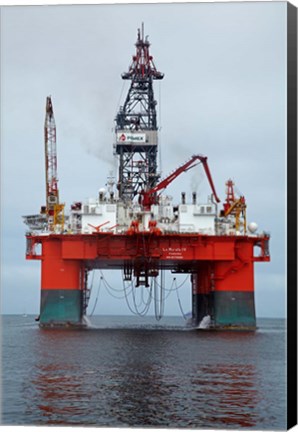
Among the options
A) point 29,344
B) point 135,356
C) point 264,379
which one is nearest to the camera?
point 264,379

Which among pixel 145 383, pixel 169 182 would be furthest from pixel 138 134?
pixel 145 383

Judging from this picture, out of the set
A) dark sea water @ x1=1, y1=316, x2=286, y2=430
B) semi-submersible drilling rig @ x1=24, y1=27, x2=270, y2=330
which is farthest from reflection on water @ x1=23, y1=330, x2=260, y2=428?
semi-submersible drilling rig @ x1=24, y1=27, x2=270, y2=330

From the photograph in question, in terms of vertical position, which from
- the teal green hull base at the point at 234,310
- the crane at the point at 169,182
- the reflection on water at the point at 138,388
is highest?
the crane at the point at 169,182

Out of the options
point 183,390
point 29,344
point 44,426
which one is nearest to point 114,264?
point 29,344

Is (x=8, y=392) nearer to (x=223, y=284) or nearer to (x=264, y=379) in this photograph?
(x=264, y=379)

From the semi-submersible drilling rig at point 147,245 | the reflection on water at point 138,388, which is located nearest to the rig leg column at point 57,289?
the semi-submersible drilling rig at point 147,245

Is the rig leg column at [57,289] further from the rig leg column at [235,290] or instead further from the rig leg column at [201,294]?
the rig leg column at [235,290]

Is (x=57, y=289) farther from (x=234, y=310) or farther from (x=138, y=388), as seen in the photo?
(x=138, y=388)
